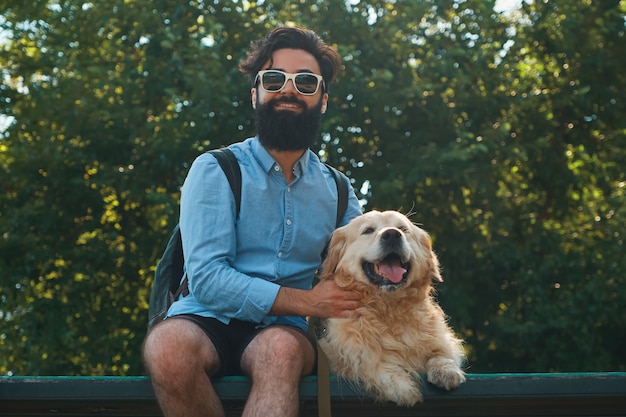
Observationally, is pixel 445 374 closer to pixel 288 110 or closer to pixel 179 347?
pixel 179 347

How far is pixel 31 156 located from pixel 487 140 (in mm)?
4554

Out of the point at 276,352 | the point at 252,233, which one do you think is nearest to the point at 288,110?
the point at 252,233

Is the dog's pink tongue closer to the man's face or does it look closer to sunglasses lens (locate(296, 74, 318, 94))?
the man's face

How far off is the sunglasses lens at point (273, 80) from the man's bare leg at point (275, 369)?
1058mm

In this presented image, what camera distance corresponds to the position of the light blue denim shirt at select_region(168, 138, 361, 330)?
3.14m

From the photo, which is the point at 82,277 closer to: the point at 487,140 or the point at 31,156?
the point at 31,156

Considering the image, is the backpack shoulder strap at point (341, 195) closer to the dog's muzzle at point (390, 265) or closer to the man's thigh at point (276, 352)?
the dog's muzzle at point (390, 265)

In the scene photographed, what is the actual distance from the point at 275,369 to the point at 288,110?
1.18 meters

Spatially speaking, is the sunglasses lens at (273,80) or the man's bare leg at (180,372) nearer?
the man's bare leg at (180,372)

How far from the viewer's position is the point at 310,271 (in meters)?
3.57

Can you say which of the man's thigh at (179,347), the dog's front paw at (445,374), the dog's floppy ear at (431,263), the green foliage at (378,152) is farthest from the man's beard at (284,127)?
the green foliage at (378,152)

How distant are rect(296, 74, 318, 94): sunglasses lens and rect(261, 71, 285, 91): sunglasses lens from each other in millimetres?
67

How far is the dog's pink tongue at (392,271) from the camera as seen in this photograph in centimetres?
357

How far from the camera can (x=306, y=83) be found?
11.8 feet
